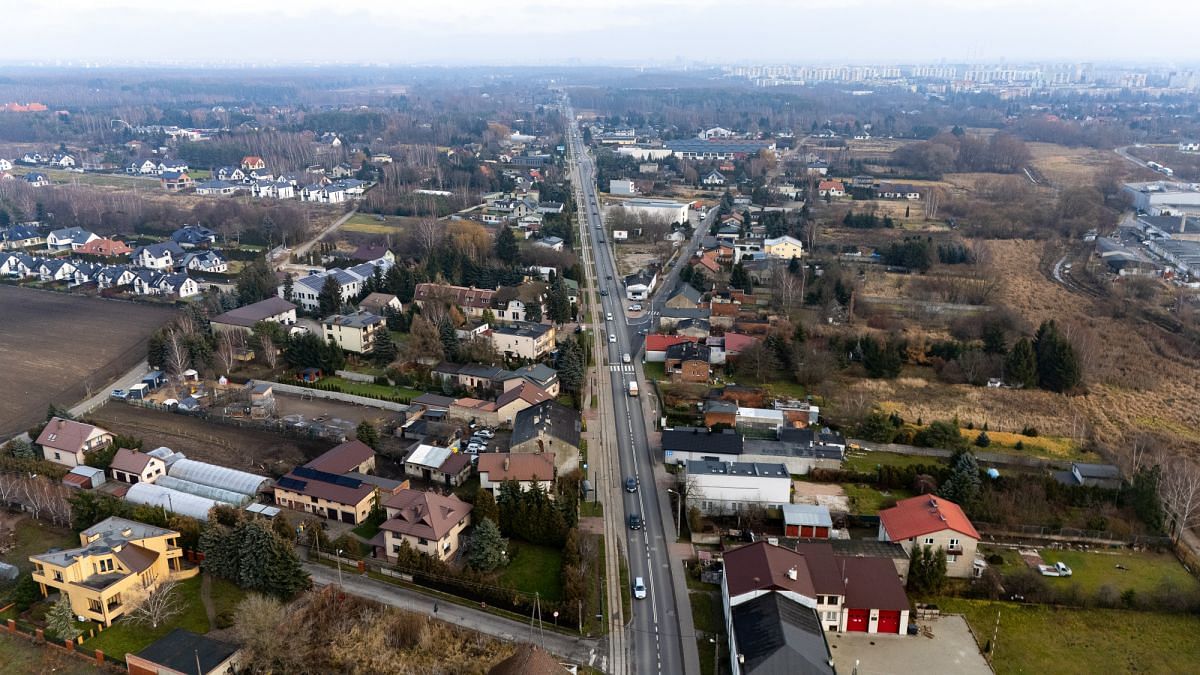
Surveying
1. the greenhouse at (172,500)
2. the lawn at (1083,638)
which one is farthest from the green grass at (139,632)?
the lawn at (1083,638)

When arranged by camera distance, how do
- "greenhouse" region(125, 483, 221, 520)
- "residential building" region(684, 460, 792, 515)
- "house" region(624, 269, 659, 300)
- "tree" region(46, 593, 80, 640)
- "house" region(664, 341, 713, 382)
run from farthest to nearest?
1. "house" region(624, 269, 659, 300)
2. "house" region(664, 341, 713, 382)
3. "residential building" region(684, 460, 792, 515)
4. "greenhouse" region(125, 483, 221, 520)
5. "tree" region(46, 593, 80, 640)

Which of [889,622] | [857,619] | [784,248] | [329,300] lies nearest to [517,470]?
[857,619]

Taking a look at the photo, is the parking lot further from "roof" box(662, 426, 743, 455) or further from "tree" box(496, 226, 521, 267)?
"tree" box(496, 226, 521, 267)

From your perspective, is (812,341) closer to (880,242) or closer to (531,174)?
(880,242)

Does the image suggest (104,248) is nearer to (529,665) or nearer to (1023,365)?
(529,665)

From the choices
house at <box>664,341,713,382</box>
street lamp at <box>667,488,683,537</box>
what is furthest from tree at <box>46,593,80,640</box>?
house at <box>664,341,713,382</box>

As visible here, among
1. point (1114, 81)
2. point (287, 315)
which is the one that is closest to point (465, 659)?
point (287, 315)
